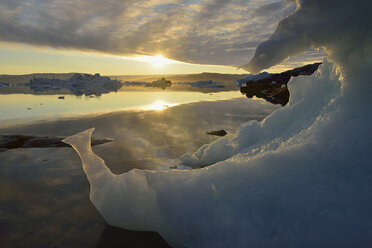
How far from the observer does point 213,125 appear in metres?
8.88

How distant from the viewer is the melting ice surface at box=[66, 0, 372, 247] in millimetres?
1732

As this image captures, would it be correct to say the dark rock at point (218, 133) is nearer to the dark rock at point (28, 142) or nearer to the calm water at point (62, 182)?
the calm water at point (62, 182)

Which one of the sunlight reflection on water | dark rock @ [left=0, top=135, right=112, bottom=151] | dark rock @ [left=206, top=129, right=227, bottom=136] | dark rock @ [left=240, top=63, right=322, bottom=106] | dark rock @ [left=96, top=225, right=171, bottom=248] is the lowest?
dark rock @ [left=96, top=225, right=171, bottom=248]

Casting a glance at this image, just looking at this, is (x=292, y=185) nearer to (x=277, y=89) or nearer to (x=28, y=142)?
(x=28, y=142)

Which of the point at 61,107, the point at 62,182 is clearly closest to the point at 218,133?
the point at 62,182

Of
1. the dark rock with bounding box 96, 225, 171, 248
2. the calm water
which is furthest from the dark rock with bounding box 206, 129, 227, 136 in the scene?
the dark rock with bounding box 96, 225, 171, 248

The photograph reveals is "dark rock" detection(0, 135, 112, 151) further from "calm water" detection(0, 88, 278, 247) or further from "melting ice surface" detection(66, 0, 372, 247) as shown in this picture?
"melting ice surface" detection(66, 0, 372, 247)

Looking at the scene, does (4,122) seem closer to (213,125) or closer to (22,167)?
(22,167)

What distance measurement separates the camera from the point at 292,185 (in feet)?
6.33

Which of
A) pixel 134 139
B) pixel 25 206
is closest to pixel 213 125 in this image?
pixel 134 139

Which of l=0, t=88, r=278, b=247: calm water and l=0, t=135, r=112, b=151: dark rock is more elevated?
l=0, t=135, r=112, b=151: dark rock

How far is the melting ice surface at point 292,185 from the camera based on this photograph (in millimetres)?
1732

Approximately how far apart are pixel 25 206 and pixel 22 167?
5.61 feet

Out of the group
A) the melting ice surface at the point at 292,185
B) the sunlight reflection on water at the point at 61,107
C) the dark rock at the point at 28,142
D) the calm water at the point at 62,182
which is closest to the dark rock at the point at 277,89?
the sunlight reflection on water at the point at 61,107
